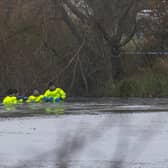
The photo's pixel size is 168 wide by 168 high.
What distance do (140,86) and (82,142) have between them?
28.1m

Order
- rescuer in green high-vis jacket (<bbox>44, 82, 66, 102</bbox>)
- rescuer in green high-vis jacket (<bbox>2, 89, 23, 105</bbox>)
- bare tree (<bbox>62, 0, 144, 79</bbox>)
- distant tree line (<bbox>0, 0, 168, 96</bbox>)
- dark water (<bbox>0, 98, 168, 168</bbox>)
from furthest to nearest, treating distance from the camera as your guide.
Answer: bare tree (<bbox>62, 0, 144, 79</bbox>), distant tree line (<bbox>0, 0, 168, 96</bbox>), rescuer in green high-vis jacket (<bbox>44, 82, 66, 102</bbox>), rescuer in green high-vis jacket (<bbox>2, 89, 23, 105</bbox>), dark water (<bbox>0, 98, 168, 168</bbox>)

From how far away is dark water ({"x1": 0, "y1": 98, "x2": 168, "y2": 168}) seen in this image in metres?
9.51

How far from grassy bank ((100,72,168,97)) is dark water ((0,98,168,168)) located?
14.8 m

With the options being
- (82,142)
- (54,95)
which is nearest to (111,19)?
(54,95)

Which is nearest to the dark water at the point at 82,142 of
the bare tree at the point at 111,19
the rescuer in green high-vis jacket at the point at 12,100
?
the rescuer in green high-vis jacket at the point at 12,100

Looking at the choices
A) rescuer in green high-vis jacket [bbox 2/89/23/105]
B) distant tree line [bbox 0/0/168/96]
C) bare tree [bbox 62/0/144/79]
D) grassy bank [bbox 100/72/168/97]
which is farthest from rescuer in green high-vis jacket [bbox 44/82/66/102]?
bare tree [bbox 62/0/144/79]

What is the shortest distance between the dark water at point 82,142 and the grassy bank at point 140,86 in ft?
48.6

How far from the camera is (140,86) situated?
3475 cm

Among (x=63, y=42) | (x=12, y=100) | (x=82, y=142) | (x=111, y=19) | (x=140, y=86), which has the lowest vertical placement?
(x=140, y=86)

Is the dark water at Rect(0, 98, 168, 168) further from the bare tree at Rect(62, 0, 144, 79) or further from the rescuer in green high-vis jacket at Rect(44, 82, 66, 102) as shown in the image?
the bare tree at Rect(62, 0, 144, 79)

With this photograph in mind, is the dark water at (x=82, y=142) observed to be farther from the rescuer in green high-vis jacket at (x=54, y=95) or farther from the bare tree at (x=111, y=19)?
the bare tree at (x=111, y=19)

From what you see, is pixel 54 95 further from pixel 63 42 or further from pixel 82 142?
pixel 82 142

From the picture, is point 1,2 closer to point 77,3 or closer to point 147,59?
point 77,3

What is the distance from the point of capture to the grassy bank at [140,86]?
34.4 metres
